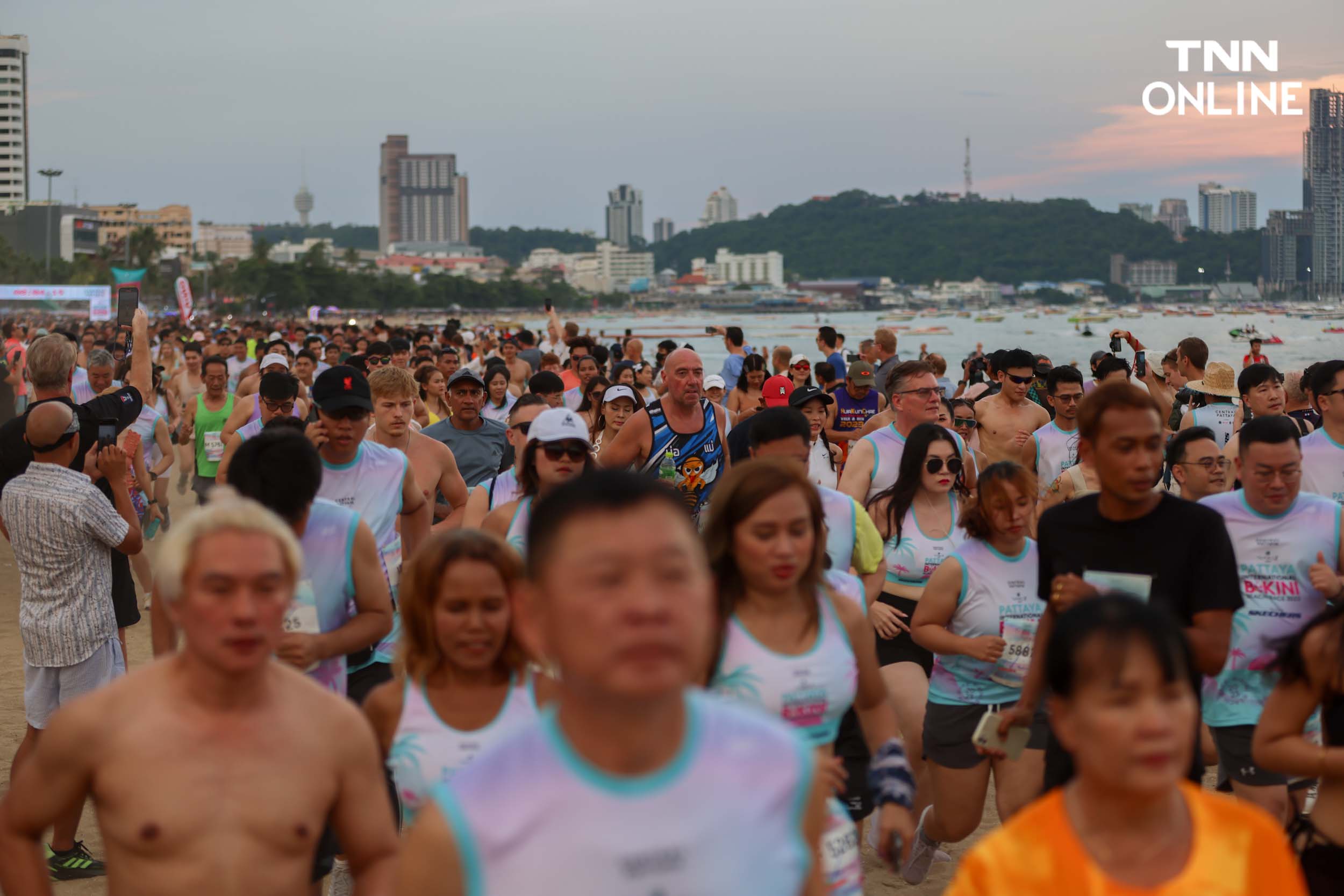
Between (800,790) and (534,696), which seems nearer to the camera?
(800,790)

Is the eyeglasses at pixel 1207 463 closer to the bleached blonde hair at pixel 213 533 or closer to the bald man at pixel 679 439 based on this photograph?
the bald man at pixel 679 439

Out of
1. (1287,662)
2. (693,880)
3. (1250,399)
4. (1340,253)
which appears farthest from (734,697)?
(1340,253)

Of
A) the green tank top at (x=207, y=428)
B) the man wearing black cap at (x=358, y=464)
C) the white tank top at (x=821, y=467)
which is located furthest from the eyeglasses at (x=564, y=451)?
the green tank top at (x=207, y=428)

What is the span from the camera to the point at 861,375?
11.5m

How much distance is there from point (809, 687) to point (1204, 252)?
182656mm

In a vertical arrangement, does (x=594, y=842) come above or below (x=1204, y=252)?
below

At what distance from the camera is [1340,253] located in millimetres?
74812

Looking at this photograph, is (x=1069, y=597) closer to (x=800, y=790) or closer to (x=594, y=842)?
(x=800, y=790)

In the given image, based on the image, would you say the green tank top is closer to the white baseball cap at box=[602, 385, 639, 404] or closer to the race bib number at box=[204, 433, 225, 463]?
the race bib number at box=[204, 433, 225, 463]

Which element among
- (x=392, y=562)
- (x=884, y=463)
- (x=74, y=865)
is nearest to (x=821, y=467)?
(x=884, y=463)

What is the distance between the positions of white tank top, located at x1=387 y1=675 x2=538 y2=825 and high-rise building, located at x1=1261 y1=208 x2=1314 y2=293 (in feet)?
278

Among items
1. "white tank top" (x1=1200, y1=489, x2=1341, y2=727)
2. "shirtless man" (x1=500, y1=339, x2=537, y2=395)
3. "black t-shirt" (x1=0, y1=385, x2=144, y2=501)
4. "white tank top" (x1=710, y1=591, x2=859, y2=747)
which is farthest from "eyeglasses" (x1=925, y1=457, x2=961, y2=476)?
"shirtless man" (x1=500, y1=339, x2=537, y2=395)

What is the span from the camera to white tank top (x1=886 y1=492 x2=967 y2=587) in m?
6.00

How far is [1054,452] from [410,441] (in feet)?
12.6
